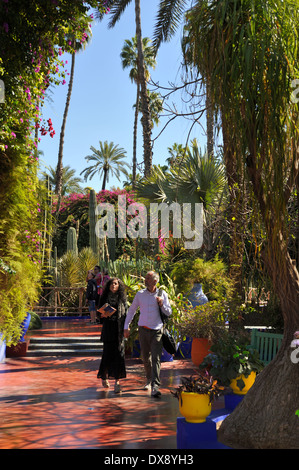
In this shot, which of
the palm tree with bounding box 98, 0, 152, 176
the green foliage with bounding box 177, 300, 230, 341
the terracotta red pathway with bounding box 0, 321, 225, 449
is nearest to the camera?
the terracotta red pathway with bounding box 0, 321, 225, 449

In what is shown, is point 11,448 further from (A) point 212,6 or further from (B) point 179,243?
(B) point 179,243

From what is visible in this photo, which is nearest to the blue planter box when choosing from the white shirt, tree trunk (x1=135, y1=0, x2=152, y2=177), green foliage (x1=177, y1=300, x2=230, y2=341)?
the white shirt

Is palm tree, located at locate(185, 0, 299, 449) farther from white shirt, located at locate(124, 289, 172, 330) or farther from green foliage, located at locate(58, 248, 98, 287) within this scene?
green foliage, located at locate(58, 248, 98, 287)

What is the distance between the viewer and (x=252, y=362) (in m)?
5.05

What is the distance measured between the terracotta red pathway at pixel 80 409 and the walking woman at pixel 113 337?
28 centimetres

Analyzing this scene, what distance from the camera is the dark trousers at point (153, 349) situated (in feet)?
21.9

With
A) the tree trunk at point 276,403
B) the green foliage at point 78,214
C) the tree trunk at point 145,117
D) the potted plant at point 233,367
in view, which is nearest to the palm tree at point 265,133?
the tree trunk at point 276,403

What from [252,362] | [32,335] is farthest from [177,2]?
[252,362]

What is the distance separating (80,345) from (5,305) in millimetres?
2880

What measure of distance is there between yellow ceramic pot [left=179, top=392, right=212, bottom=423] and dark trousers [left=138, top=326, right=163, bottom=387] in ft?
7.88

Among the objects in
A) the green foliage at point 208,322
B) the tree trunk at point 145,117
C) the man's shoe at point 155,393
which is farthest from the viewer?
the tree trunk at point 145,117

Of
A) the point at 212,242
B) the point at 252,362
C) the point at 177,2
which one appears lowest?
the point at 252,362

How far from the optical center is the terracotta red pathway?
4.67 meters

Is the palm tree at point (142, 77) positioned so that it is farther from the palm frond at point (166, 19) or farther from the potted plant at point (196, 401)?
the potted plant at point (196, 401)
